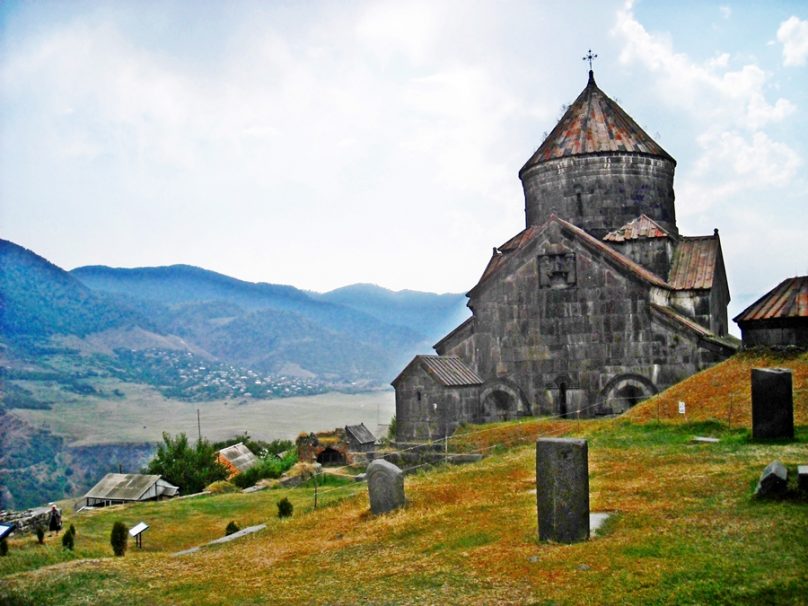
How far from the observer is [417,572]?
9.05 metres

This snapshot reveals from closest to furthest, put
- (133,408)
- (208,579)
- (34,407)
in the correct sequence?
(208,579)
(34,407)
(133,408)

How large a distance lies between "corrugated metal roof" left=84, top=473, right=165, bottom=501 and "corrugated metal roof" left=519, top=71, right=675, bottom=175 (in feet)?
65.5

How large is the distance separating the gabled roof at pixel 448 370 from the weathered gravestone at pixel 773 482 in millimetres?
13866

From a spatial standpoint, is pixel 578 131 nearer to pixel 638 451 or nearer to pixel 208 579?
pixel 638 451

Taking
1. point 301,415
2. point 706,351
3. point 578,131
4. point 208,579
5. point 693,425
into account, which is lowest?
point 301,415

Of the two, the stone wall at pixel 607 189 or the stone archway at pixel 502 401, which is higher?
the stone wall at pixel 607 189

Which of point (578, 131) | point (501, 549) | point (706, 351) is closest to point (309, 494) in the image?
point (706, 351)

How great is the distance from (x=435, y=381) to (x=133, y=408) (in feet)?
431

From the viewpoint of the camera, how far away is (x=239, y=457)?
41719mm

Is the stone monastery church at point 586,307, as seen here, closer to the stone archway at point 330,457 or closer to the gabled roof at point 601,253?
the gabled roof at point 601,253

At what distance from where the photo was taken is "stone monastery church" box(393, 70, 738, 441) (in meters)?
22.6

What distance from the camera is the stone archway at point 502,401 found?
2370 cm

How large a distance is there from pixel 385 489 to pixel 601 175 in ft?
52.1

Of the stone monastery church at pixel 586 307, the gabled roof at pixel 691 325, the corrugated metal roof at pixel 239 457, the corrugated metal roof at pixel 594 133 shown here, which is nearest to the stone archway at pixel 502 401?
the stone monastery church at pixel 586 307
